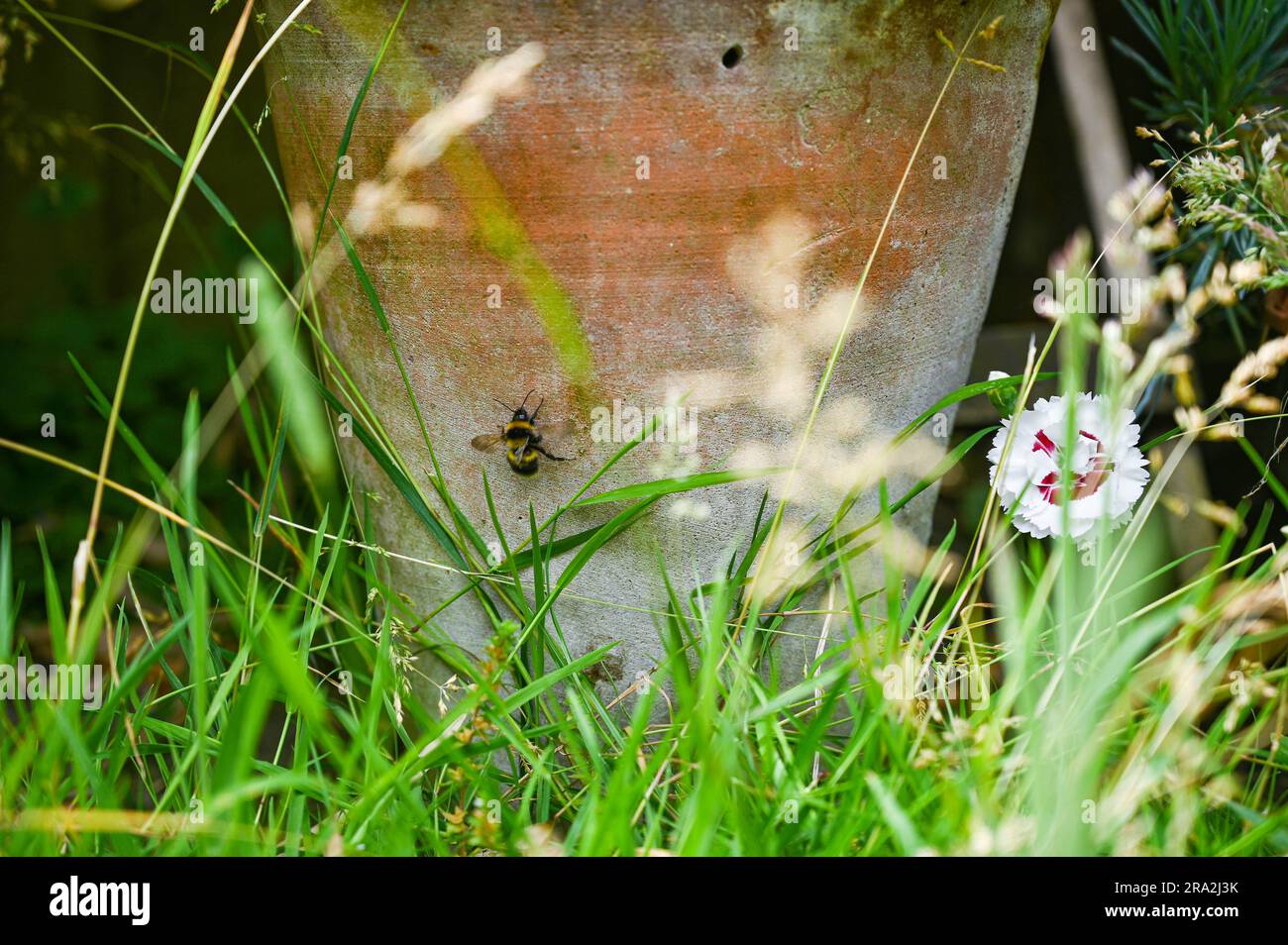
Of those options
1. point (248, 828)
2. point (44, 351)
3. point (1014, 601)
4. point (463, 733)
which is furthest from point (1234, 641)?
point (44, 351)

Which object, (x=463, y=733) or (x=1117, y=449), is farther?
(x=1117, y=449)

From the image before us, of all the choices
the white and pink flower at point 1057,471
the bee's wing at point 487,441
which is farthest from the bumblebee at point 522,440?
the white and pink flower at point 1057,471

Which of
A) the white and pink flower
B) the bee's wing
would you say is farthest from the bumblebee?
the white and pink flower

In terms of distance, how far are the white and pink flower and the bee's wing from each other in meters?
0.50

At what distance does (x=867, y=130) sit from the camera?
104cm

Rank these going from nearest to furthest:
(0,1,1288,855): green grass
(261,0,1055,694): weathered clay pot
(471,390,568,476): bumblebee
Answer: (0,1,1288,855): green grass → (261,0,1055,694): weathered clay pot → (471,390,568,476): bumblebee

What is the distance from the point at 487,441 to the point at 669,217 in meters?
0.30

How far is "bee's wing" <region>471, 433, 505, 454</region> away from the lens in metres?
1.13

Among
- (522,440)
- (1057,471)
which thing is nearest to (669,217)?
(522,440)

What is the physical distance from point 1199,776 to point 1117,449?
1.02 ft

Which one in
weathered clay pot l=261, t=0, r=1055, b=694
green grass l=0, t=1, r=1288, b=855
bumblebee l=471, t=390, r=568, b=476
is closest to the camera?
green grass l=0, t=1, r=1288, b=855

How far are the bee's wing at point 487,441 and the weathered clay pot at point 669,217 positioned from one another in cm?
1

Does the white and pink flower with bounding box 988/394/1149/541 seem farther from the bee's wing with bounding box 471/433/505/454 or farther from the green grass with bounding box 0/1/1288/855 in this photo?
the bee's wing with bounding box 471/433/505/454

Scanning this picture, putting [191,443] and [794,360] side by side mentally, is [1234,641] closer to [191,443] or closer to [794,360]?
[794,360]
